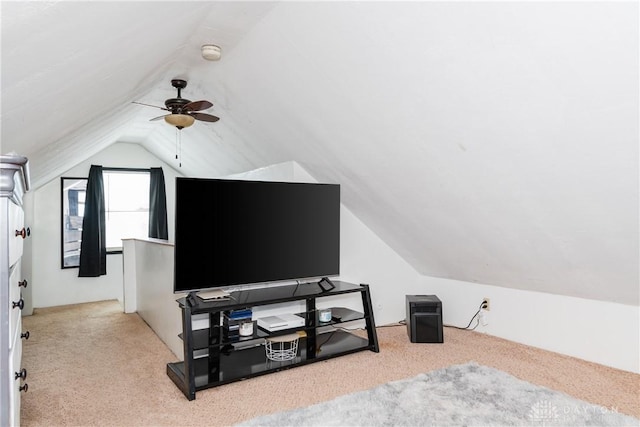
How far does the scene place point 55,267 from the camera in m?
5.63

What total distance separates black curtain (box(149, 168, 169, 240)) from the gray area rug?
15.5ft

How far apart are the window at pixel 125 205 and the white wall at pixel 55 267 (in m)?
0.25

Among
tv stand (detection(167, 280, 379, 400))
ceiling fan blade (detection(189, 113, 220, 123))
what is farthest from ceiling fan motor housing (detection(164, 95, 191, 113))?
tv stand (detection(167, 280, 379, 400))

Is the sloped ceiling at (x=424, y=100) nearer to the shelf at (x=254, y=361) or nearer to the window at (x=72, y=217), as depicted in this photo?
the shelf at (x=254, y=361)

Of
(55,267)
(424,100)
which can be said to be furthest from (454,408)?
(55,267)

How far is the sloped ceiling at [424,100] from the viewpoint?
1.56 m

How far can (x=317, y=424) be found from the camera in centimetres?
213

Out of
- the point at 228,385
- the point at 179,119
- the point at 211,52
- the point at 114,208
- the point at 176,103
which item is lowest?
the point at 228,385

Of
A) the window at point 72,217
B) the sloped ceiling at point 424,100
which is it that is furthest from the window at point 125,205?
the sloped ceiling at point 424,100

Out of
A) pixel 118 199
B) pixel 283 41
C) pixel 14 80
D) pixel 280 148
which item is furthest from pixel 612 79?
pixel 118 199

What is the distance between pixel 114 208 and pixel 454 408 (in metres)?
5.54

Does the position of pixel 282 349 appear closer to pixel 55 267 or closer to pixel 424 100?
pixel 424 100

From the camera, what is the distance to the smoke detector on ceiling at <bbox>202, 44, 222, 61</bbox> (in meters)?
→ 2.72

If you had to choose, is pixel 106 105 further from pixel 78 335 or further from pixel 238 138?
pixel 78 335
